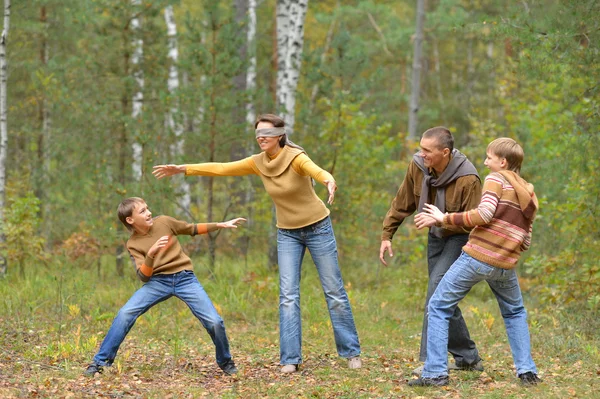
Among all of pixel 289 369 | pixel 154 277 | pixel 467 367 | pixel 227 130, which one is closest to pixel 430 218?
pixel 467 367

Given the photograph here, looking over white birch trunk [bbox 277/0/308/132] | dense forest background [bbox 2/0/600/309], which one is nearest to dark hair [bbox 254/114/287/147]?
dense forest background [bbox 2/0/600/309]

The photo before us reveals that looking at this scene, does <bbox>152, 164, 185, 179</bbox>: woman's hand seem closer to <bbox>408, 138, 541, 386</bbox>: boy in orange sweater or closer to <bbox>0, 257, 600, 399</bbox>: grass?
<bbox>0, 257, 600, 399</bbox>: grass

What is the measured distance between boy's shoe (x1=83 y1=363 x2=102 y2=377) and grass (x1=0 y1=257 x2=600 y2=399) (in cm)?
7

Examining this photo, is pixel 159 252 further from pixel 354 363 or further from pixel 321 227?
pixel 354 363

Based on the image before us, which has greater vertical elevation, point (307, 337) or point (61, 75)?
point (61, 75)

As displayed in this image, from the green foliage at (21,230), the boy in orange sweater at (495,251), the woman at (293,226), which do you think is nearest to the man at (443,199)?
the boy in orange sweater at (495,251)

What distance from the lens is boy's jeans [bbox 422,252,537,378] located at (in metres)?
Result: 5.61

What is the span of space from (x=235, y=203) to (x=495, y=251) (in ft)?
25.0

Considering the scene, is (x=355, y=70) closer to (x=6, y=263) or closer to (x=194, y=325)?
(x=194, y=325)

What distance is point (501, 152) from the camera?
5.46 m

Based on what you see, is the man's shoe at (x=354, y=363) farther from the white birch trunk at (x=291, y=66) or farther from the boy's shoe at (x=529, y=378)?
the white birch trunk at (x=291, y=66)

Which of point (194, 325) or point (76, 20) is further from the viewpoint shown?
point (76, 20)

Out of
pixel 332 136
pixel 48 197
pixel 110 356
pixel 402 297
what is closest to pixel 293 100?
pixel 332 136

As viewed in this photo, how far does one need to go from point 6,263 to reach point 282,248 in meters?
5.77
